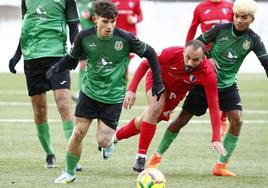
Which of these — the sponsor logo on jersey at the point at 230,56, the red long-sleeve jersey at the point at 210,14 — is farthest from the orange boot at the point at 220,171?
the red long-sleeve jersey at the point at 210,14

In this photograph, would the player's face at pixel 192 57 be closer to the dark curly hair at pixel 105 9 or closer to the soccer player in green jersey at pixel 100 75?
the soccer player in green jersey at pixel 100 75

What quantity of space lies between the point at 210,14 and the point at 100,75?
7.27m

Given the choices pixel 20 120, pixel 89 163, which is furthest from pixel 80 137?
pixel 20 120

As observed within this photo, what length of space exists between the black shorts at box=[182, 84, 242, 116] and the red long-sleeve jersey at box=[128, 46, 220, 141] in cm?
25

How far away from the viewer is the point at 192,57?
9797 millimetres

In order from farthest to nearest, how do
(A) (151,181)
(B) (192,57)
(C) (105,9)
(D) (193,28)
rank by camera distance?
(D) (193,28) < (B) (192,57) < (C) (105,9) < (A) (151,181)

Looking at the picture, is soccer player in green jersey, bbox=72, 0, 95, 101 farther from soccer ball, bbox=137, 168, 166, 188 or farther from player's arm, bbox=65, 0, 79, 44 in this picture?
soccer ball, bbox=137, 168, 166, 188

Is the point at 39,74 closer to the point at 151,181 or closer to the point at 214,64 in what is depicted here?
the point at 214,64

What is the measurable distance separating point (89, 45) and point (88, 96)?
56 centimetres

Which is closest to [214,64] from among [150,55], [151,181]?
[150,55]

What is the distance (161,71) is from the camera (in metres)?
10.5

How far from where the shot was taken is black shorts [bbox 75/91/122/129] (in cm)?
969

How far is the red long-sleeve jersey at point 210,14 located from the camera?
650 inches

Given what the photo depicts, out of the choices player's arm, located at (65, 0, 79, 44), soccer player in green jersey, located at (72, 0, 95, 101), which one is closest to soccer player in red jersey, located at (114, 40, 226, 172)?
player's arm, located at (65, 0, 79, 44)
